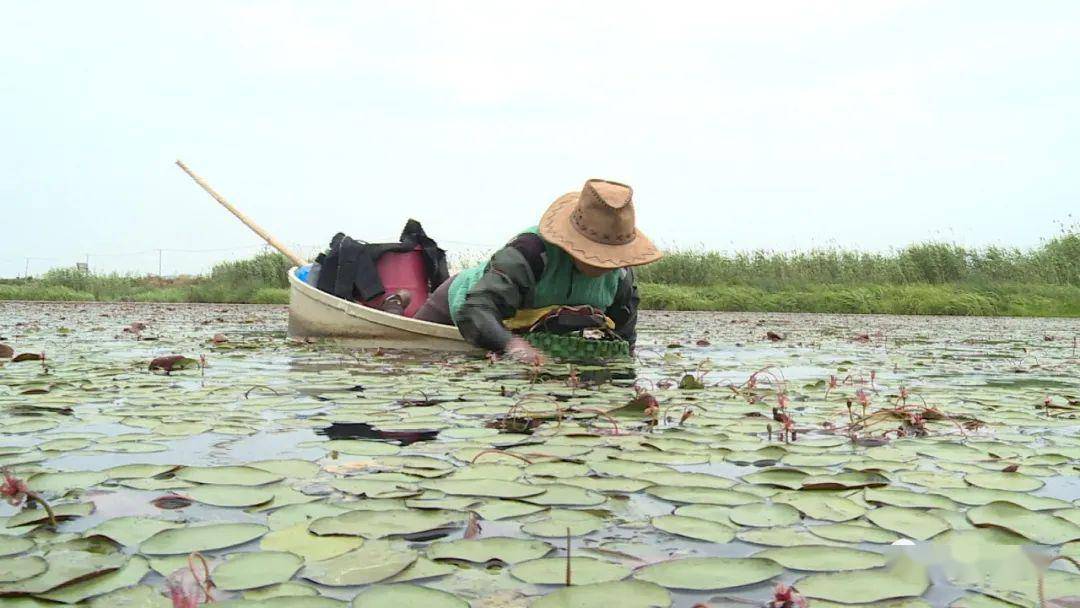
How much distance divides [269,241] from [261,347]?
7.49ft

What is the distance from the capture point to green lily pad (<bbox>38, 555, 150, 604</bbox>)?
123cm

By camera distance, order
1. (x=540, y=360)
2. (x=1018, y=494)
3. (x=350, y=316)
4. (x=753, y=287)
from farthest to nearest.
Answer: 1. (x=753, y=287)
2. (x=350, y=316)
3. (x=540, y=360)
4. (x=1018, y=494)

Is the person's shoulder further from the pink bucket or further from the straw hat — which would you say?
the pink bucket

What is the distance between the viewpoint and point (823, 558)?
1.45 m

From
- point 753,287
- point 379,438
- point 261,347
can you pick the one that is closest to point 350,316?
point 261,347

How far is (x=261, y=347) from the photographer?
242 inches

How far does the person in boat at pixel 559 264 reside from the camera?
4555 mm

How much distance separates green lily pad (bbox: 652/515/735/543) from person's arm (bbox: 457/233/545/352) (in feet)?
9.88

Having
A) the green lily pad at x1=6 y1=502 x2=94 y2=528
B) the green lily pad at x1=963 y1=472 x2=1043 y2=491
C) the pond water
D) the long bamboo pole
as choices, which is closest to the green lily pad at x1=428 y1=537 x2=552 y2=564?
the pond water

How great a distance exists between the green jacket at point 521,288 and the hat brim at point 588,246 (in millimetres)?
180

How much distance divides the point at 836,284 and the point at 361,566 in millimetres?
17204

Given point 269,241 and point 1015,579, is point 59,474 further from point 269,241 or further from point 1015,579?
point 269,241

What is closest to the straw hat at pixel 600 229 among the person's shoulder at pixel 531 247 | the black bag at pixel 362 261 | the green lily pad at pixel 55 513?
the person's shoulder at pixel 531 247

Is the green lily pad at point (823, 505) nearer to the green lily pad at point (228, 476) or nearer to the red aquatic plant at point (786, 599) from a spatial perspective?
the red aquatic plant at point (786, 599)
